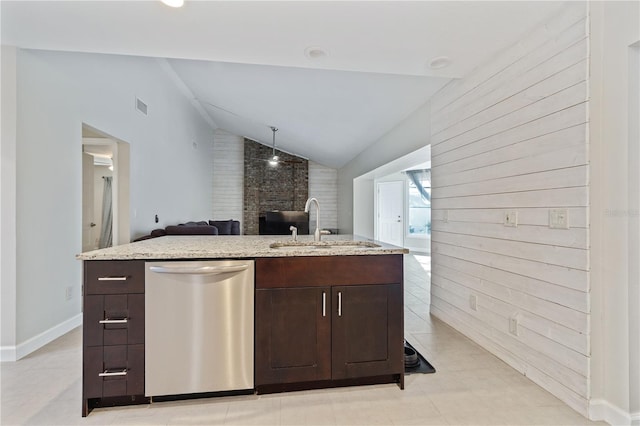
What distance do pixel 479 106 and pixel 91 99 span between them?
150 inches

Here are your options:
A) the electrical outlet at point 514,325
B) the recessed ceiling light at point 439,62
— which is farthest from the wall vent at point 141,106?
the electrical outlet at point 514,325

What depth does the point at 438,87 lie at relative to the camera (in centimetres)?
327

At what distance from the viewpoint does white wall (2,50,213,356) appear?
2.52 metres

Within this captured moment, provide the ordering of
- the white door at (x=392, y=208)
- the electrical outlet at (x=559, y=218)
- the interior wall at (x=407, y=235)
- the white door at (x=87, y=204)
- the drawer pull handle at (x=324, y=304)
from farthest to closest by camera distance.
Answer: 1. the white door at (x=392, y=208)
2. the interior wall at (x=407, y=235)
3. the white door at (x=87, y=204)
4. the drawer pull handle at (x=324, y=304)
5. the electrical outlet at (x=559, y=218)

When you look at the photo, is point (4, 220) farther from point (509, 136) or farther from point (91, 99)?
point (509, 136)

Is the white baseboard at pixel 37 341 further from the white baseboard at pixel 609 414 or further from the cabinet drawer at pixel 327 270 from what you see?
the white baseboard at pixel 609 414

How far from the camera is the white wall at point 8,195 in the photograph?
94.7 inches

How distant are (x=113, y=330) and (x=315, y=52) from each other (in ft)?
7.40

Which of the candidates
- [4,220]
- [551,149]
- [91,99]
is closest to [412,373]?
[551,149]

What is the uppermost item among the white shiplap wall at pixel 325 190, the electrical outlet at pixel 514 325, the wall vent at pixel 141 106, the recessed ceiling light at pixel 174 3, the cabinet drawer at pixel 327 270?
the wall vent at pixel 141 106

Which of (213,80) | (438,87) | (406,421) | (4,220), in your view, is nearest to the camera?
(406,421)

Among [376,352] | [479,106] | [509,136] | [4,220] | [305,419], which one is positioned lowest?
[305,419]

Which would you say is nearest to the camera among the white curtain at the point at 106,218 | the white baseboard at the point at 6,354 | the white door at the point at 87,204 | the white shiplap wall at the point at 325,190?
the white baseboard at the point at 6,354

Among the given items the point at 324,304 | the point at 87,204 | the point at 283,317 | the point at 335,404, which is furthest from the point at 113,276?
the point at 87,204
